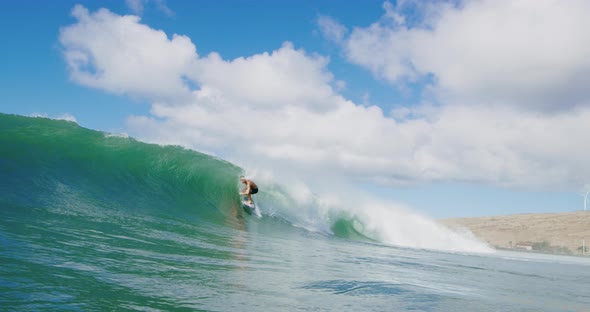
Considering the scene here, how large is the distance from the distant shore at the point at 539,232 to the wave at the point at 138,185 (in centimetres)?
3264

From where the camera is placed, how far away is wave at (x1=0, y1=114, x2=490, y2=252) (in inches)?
332

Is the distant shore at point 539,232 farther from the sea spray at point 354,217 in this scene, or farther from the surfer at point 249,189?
the surfer at point 249,189

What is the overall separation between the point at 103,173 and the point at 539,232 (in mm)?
59474

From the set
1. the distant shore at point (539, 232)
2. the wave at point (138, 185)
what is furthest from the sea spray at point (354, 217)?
the distant shore at point (539, 232)

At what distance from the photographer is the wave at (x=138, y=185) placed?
8.45m

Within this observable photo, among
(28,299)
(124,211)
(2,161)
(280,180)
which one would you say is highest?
(280,180)

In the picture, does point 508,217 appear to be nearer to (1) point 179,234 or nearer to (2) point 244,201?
(2) point 244,201

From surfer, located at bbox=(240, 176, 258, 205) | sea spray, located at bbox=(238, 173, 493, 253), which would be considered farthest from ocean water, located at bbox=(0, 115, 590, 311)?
sea spray, located at bbox=(238, 173, 493, 253)

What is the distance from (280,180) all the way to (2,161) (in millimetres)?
11132

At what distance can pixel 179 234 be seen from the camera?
294 inches

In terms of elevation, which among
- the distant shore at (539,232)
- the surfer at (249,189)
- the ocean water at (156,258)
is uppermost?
the distant shore at (539,232)

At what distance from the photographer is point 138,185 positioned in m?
11.6

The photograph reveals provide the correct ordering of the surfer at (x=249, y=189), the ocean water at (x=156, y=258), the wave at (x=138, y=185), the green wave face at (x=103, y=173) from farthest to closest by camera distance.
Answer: the surfer at (x=249, y=189) → the wave at (x=138, y=185) → the green wave face at (x=103, y=173) → the ocean water at (x=156, y=258)

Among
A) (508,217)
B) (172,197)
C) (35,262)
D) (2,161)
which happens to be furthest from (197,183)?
(508,217)
